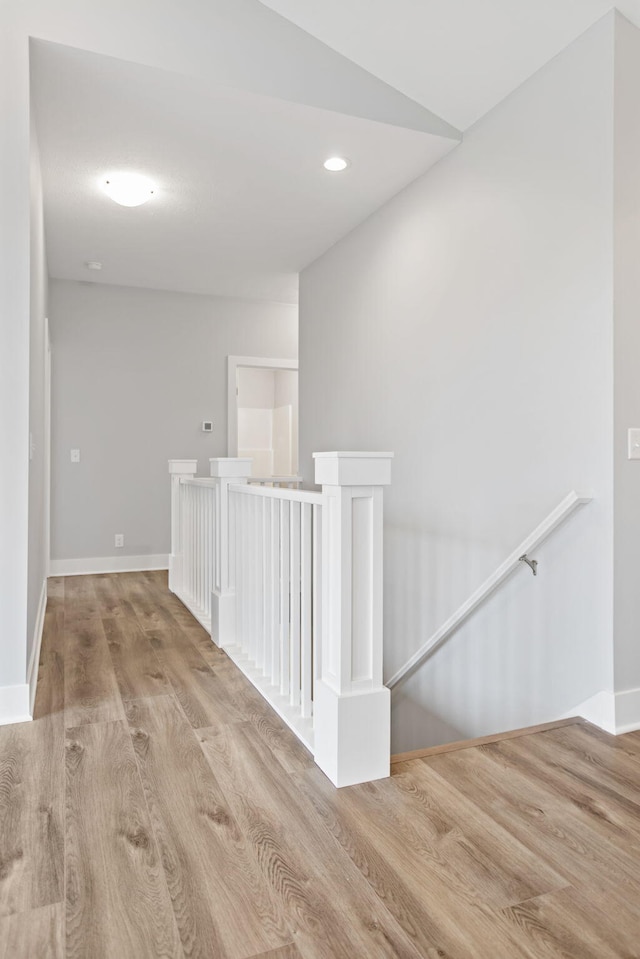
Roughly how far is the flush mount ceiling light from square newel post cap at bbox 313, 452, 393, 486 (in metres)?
2.54

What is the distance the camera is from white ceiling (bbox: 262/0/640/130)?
8.23 feet

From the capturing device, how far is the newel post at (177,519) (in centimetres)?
450

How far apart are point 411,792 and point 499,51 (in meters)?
A: 2.93

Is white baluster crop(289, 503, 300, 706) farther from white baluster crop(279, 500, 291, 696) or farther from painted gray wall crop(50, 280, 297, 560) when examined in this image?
painted gray wall crop(50, 280, 297, 560)

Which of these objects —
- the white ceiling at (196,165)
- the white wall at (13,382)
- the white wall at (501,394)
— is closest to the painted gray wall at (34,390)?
the white wall at (13,382)

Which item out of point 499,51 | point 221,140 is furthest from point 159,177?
point 499,51

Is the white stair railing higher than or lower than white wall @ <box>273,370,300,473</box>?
lower

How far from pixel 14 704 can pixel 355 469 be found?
1540 millimetres

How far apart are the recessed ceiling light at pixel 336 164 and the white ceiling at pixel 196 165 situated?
6 centimetres

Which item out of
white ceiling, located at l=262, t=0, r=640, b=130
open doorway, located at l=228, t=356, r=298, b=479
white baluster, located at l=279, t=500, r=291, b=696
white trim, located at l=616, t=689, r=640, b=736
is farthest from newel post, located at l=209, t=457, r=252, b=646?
open doorway, located at l=228, t=356, r=298, b=479

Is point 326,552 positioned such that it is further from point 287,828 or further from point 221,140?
point 221,140

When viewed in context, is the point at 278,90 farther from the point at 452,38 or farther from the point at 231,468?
the point at 231,468

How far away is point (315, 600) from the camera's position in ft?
7.44

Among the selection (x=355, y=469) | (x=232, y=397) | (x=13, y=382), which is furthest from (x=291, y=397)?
(x=355, y=469)
